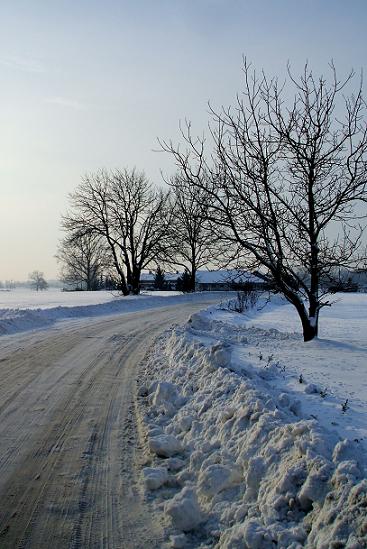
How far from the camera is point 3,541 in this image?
3.69m

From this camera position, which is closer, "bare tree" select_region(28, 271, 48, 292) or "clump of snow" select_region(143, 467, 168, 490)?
"clump of snow" select_region(143, 467, 168, 490)

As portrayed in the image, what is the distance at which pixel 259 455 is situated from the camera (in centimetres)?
445

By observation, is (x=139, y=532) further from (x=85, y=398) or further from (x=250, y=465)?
→ (x=85, y=398)

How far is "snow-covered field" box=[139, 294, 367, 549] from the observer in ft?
11.3

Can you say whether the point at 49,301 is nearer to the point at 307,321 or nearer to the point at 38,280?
the point at 307,321

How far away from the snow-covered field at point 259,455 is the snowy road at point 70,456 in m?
0.29

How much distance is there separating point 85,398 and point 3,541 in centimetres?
407

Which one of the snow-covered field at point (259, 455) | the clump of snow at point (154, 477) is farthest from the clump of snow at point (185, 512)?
the clump of snow at point (154, 477)

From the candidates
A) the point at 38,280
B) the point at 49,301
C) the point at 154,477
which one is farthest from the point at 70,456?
the point at 38,280

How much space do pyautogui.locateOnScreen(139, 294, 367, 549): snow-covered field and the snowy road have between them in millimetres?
295

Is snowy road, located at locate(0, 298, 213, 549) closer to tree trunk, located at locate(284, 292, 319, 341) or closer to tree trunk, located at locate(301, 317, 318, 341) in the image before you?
tree trunk, located at locate(284, 292, 319, 341)

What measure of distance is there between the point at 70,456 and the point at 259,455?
215 centimetres

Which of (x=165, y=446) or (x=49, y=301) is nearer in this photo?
(x=165, y=446)

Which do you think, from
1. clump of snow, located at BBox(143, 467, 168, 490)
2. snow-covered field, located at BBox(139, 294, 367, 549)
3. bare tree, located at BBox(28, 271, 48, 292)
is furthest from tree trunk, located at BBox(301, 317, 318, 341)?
bare tree, located at BBox(28, 271, 48, 292)
